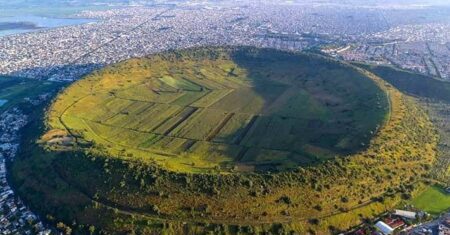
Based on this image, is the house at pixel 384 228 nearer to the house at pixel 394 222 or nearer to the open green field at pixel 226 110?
the house at pixel 394 222

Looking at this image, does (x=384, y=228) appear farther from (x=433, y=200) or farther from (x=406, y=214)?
(x=433, y=200)

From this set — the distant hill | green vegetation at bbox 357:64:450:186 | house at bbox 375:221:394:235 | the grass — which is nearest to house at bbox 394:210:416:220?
the grass

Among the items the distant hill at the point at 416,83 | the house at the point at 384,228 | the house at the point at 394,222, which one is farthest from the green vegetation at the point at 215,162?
the distant hill at the point at 416,83

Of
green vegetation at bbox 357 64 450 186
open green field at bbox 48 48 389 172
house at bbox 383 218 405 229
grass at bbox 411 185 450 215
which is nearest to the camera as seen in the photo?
house at bbox 383 218 405 229

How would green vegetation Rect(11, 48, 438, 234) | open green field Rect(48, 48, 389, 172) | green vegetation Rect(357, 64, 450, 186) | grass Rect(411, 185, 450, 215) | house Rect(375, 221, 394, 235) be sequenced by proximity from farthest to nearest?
1. open green field Rect(48, 48, 389, 172)
2. green vegetation Rect(357, 64, 450, 186)
3. grass Rect(411, 185, 450, 215)
4. green vegetation Rect(11, 48, 438, 234)
5. house Rect(375, 221, 394, 235)

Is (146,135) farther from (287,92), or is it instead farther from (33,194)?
(287,92)

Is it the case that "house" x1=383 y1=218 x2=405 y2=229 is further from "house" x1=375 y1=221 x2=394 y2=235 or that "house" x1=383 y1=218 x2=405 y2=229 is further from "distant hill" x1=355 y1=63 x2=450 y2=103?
"distant hill" x1=355 y1=63 x2=450 y2=103

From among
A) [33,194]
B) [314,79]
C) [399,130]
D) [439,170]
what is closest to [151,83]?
[314,79]
